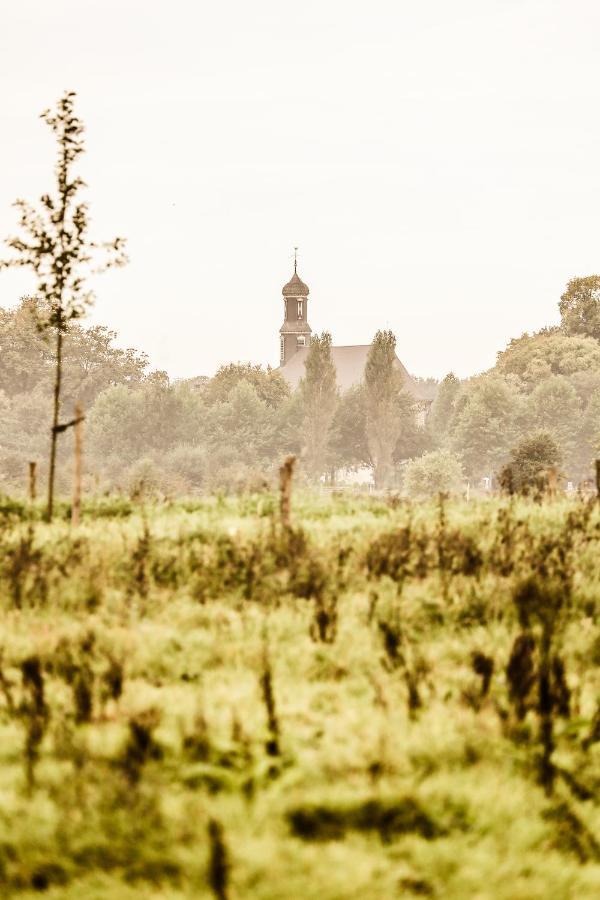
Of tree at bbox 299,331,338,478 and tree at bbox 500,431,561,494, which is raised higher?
tree at bbox 299,331,338,478

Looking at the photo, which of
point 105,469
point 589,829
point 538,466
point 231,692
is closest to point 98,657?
point 231,692

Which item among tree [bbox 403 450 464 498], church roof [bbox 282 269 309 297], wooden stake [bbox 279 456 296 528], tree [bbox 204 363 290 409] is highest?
church roof [bbox 282 269 309 297]

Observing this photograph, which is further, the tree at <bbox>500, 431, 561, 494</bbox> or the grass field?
the tree at <bbox>500, 431, 561, 494</bbox>

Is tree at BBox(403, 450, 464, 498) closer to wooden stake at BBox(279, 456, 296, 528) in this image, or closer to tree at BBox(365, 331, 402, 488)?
tree at BBox(365, 331, 402, 488)

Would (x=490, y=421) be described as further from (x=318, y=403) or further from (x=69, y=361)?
(x=69, y=361)

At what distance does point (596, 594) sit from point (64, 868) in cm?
639

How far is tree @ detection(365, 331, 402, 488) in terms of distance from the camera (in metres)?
65.3

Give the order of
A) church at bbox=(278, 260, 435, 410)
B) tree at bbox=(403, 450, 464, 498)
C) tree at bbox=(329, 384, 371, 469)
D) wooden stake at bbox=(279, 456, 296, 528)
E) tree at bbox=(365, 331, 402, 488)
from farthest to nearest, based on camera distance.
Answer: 1. church at bbox=(278, 260, 435, 410)
2. tree at bbox=(329, 384, 371, 469)
3. tree at bbox=(365, 331, 402, 488)
4. tree at bbox=(403, 450, 464, 498)
5. wooden stake at bbox=(279, 456, 296, 528)

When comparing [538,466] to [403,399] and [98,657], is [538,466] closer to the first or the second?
[98,657]

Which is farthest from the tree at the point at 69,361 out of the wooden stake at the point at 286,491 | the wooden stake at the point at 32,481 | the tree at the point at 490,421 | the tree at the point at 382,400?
the wooden stake at the point at 286,491

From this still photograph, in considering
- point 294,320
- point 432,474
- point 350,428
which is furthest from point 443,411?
point 294,320

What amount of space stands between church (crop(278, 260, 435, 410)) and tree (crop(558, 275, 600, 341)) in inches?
1494

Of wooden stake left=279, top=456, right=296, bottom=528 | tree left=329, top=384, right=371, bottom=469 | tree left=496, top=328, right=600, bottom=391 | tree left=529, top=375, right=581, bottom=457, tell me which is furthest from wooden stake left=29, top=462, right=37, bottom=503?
tree left=496, top=328, right=600, bottom=391

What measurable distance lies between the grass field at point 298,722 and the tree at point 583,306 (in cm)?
6395
